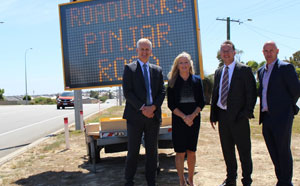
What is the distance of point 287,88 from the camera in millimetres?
4066

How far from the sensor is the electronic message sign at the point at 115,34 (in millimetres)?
6582

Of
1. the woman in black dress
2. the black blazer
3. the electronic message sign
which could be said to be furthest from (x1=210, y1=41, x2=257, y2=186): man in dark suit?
the electronic message sign

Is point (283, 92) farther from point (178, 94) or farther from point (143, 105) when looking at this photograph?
point (143, 105)

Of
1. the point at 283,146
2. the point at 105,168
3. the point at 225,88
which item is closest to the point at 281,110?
the point at 283,146

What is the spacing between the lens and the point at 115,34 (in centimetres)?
688

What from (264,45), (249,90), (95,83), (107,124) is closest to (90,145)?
(107,124)

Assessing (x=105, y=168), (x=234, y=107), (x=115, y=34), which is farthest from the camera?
(x=115, y=34)

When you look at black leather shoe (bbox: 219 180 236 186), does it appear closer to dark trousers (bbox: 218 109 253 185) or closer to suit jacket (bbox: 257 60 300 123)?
dark trousers (bbox: 218 109 253 185)

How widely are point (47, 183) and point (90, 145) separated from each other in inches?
42.1

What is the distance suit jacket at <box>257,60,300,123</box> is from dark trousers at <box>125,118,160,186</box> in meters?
1.51

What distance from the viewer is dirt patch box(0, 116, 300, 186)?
5.04 metres

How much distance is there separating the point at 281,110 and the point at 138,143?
73.3 inches

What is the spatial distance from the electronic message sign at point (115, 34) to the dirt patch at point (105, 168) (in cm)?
159

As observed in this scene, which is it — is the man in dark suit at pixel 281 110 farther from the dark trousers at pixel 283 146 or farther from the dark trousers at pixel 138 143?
the dark trousers at pixel 138 143
